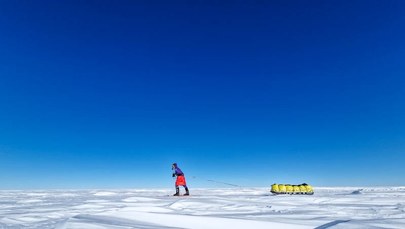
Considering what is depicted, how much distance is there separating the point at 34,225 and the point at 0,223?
689mm

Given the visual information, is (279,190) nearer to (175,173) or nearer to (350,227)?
(175,173)

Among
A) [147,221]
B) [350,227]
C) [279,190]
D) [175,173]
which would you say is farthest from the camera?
[279,190]

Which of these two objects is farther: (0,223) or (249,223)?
(0,223)

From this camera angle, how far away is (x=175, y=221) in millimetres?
4223

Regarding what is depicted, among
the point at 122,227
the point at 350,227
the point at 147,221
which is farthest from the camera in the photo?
the point at 147,221

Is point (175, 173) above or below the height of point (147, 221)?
above

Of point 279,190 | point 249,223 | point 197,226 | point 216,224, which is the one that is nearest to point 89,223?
point 197,226

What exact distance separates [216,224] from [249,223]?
0.43 meters

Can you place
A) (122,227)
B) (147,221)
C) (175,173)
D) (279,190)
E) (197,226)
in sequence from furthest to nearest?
(279,190), (175,173), (147,221), (197,226), (122,227)

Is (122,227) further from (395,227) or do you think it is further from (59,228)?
(395,227)

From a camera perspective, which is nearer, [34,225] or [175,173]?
[34,225]

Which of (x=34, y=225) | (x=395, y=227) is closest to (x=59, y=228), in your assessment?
(x=34, y=225)

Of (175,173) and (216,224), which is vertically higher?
(175,173)

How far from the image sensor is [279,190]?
16.3 metres
